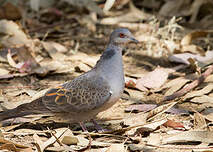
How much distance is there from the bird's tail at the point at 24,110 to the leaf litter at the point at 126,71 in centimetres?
17

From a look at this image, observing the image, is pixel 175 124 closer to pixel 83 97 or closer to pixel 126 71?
pixel 83 97

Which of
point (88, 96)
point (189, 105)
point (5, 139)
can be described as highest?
point (189, 105)

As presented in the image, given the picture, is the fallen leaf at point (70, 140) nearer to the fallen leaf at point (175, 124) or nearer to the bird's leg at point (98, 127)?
the bird's leg at point (98, 127)

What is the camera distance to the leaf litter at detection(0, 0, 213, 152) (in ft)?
12.4

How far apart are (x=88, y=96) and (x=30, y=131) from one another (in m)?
0.69

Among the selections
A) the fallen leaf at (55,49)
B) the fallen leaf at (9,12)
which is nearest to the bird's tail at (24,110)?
the fallen leaf at (55,49)

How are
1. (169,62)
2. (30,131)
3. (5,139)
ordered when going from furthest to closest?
(169,62) < (30,131) < (5,139)

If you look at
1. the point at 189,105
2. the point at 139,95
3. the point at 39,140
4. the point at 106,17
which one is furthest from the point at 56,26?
the point at 39,140

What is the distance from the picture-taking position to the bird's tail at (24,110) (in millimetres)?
3967

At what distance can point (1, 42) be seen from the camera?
620cm

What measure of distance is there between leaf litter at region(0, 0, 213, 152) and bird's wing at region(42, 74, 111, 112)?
270mm

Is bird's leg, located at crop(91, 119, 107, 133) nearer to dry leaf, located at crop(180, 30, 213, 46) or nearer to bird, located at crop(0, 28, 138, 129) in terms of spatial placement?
bird, located at crop(0, 28, 138, 129)

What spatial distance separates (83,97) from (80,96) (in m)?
0.04

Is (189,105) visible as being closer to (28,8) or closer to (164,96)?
(164,96)
